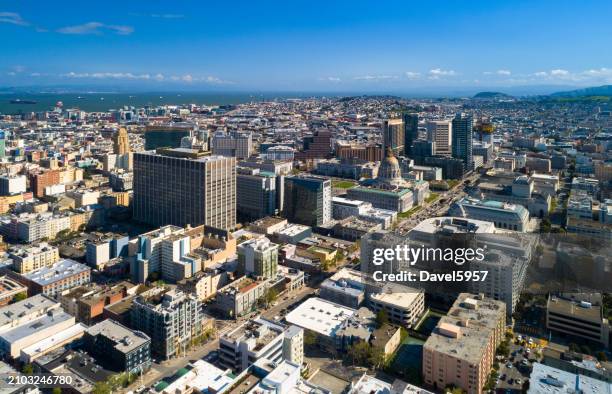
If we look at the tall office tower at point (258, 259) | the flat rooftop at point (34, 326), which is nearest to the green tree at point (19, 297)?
the flat rooftop at point (34, 326)

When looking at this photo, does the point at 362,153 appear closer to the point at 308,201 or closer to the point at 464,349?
the point at 308,201

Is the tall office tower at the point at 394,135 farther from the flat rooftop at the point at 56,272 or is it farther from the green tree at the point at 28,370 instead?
the green tree at the point at 28,370

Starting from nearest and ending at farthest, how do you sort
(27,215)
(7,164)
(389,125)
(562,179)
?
(27,215) → (7,164) → (562,179) → (389,125)

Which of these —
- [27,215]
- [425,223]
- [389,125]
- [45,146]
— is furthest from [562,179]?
[45,146]

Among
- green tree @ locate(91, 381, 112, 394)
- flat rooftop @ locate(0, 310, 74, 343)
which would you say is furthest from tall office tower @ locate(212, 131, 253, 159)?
green tree @ locate(91, 381, 112, 394)

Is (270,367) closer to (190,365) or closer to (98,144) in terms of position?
(190,365)

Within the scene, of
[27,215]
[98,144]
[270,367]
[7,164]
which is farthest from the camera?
[98,144]
